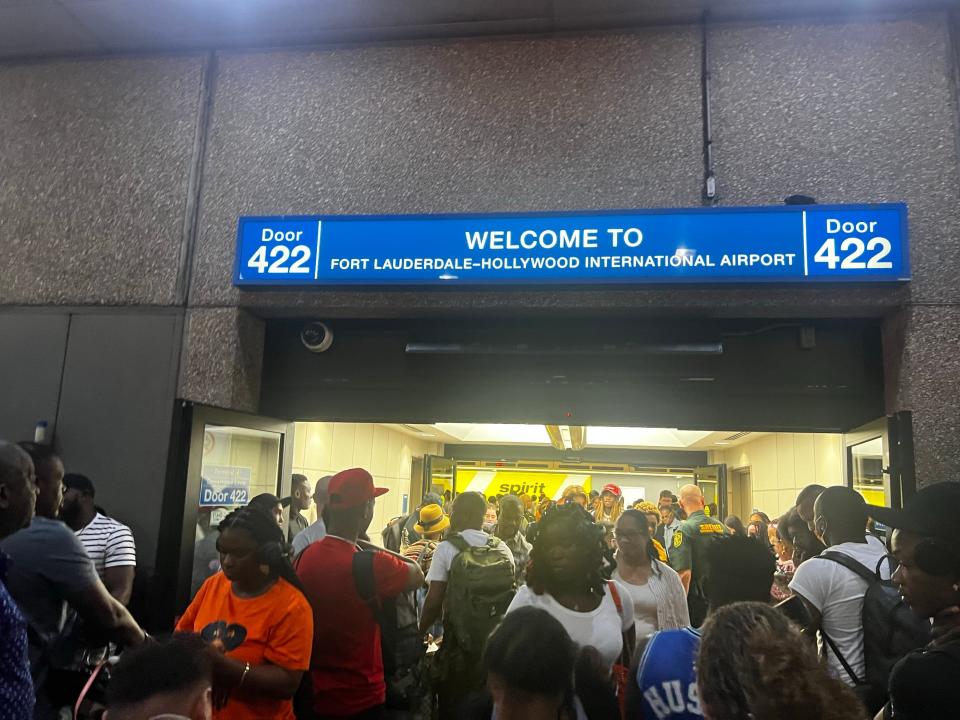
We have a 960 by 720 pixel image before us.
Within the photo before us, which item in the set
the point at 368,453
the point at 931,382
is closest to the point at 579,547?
the point at 931,382

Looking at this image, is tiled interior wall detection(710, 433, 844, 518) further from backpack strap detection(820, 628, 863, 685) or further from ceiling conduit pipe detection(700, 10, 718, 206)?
backpack strap detection(820, 628, 863, 685)

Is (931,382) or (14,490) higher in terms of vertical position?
(931,382)

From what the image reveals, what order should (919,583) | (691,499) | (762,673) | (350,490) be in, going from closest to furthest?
(762,673), (919,583), (350,490), (691,499)

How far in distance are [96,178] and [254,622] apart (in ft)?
9.13

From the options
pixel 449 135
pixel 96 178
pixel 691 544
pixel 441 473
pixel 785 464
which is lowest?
pixel 691 544

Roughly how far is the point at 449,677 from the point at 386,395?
143 cm

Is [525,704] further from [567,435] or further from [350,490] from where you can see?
[567,435]

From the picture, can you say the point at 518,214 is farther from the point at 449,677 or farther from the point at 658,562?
the point at 449,677

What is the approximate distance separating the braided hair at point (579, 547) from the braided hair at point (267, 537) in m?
0.80

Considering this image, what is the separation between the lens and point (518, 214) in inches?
126

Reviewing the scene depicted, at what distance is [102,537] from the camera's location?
3.06 meters

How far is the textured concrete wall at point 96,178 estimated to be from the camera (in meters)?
3.65

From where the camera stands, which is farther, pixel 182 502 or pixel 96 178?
pixel 96 178

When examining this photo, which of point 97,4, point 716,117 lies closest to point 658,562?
point 716,117
